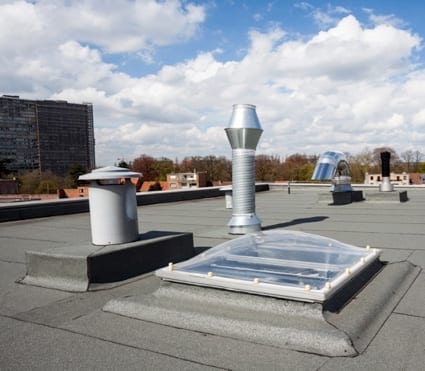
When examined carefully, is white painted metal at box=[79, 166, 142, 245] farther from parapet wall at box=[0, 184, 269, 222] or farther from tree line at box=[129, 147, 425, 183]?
tree line at box=[129, 147, 425, 183]

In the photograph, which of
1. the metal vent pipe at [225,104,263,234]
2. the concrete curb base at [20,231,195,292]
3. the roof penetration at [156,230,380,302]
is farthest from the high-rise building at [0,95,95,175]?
the roof penetration at [156,230,380,302]

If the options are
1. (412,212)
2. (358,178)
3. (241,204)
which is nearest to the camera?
(241,204)

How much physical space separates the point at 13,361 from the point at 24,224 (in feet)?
32.2

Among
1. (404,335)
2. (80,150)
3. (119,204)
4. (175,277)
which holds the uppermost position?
(80,150)

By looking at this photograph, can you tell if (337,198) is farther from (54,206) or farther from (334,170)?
(54,206)

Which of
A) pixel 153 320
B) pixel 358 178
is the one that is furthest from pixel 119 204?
pixel 358 178

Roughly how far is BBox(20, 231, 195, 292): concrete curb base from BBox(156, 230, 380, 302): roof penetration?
1.06m

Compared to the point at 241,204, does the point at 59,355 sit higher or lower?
lower

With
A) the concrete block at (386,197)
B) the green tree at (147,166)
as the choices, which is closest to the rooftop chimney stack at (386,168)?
the concrete block at (386,197)

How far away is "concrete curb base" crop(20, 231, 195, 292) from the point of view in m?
5.37

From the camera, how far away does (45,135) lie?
96188mm

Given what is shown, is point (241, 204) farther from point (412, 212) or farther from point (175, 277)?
point (412, 212)

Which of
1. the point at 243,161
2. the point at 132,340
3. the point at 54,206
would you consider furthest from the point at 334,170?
the point at 132,340

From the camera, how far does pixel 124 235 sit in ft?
19.7
